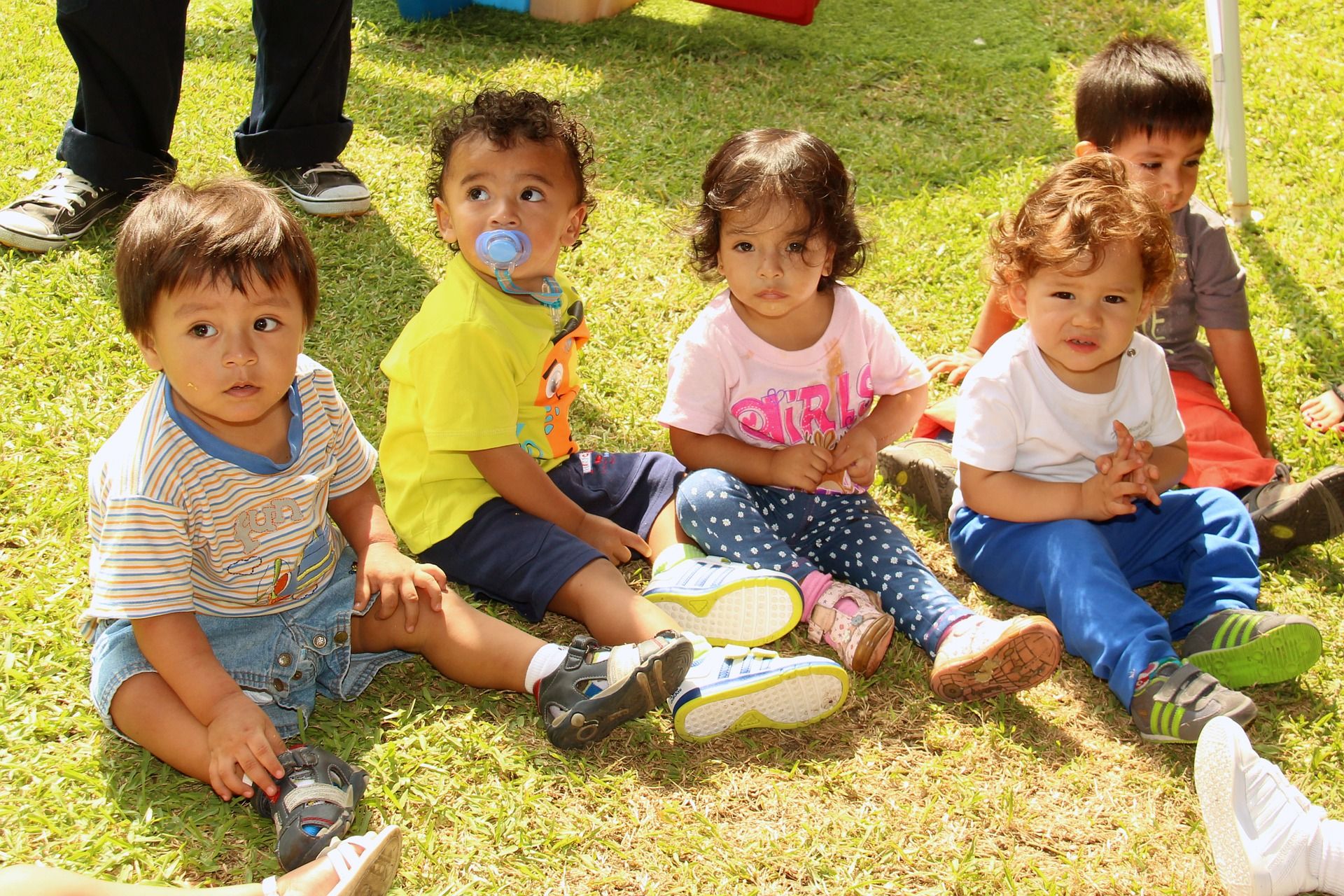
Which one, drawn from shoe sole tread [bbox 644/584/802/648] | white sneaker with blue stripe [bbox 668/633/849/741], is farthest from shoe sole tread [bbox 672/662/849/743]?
shoe sole tread [bbox 644/584/802/648]

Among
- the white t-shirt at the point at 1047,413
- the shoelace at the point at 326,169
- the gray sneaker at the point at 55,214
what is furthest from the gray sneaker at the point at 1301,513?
the gray sneaker at the point at 55,214

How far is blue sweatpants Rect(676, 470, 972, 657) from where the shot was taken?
2652mm

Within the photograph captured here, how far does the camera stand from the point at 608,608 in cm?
254

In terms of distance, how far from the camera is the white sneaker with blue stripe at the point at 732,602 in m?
2.50

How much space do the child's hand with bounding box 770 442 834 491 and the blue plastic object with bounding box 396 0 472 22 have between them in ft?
13.2

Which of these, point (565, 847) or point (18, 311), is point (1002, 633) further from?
point (18, 311)

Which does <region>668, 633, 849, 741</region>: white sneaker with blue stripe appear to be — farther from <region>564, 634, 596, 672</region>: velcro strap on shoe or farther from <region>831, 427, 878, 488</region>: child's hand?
<region>831, 427, 878, 488</region>: child's hand

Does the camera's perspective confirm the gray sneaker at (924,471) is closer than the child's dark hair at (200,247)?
No

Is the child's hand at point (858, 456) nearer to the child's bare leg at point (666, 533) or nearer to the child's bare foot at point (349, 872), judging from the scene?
the child's bare leg at point (666, 533)

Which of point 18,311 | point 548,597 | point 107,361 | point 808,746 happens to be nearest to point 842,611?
point 808,746

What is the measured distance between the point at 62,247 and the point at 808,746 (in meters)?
2.94

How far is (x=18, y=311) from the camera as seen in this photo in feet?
11.6

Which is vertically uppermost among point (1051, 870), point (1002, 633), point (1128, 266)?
point (1128, 266)

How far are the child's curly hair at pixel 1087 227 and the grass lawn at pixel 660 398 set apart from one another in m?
0.75
